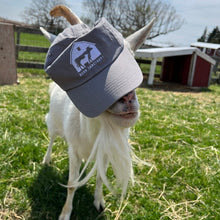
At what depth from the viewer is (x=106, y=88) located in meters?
1.20

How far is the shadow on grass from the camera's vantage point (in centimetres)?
209

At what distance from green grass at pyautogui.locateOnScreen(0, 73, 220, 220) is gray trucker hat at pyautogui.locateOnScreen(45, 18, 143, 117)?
136 cm

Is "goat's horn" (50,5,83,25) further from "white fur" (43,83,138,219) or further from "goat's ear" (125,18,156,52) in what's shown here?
"white fur" (43,83,138,219)

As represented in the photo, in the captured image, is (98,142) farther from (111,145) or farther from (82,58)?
(82,58)

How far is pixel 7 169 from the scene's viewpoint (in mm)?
2523

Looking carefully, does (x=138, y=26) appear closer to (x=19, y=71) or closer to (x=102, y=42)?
(x=19, y=71)

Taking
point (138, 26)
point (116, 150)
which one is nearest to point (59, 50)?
point (116, 150)

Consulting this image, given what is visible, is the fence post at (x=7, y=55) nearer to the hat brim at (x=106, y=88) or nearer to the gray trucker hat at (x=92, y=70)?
the gray trucker hat at (x=92, y=70)

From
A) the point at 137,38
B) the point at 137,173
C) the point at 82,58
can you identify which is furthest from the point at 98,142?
the point at 137,173

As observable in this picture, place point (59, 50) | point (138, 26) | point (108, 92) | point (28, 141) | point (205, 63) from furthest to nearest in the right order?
1. point (138, 26)
2. point (205, 63)
3. point (28, 141)
4. point (59, 50)
5. point (108, 92)

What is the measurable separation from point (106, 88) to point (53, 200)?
5.06 ft

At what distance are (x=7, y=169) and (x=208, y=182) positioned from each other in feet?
7.44

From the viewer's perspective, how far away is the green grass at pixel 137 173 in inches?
85.3

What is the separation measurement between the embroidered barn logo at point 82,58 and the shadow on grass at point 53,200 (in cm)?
147
